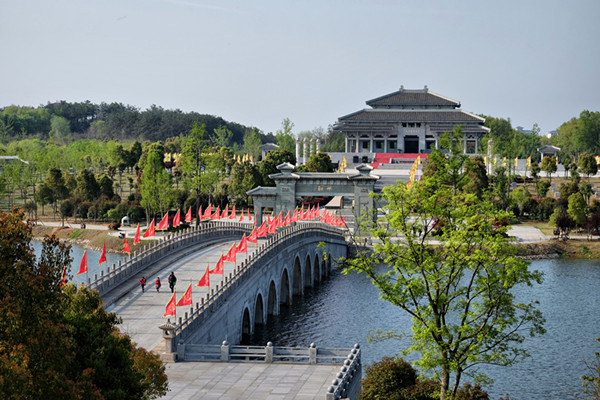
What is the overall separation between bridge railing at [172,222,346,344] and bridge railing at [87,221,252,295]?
6.42m

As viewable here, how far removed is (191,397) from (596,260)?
68855 millimetres

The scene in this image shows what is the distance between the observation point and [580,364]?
50750mm

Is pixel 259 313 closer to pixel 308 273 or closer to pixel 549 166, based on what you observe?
pixel 308 273

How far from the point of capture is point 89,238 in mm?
101938

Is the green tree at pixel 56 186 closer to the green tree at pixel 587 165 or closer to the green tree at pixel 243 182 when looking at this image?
the green tree at pixel 243 182

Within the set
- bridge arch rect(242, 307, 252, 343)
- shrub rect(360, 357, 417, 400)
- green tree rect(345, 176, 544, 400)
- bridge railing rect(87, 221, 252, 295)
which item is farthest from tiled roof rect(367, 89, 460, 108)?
shrub rect(360, 357, 417, 400)

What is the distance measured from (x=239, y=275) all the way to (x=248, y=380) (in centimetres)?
1626

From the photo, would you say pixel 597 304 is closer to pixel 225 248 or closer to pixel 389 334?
pixel 225 248

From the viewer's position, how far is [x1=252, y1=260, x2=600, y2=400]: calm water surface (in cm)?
4759

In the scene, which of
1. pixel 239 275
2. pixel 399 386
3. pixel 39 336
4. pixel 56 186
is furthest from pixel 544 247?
pixel 39 336

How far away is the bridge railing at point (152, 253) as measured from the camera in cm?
5077

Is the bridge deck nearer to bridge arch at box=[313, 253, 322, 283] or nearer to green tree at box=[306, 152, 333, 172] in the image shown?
bridge arch at box=[313, 253, 322, 283]

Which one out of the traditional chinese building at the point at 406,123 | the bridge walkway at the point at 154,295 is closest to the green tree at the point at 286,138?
the traditional chinese building at the point at 406,123

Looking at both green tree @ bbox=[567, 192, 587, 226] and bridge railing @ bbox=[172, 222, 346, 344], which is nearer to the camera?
bridge railing @ bbox=[172, 222, 346, 344]
